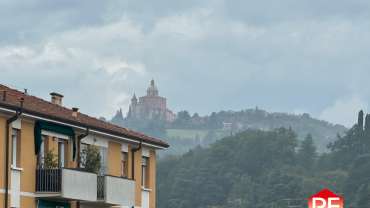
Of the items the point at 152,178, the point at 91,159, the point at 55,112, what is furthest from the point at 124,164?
the point at 55,112

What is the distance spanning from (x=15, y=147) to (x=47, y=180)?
6.95ft

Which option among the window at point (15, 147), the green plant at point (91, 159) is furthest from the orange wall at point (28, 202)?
the green plant at point (91, 159)

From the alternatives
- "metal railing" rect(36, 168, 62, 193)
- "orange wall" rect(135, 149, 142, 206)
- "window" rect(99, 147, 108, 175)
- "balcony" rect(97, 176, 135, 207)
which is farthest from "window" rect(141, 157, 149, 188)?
"metal railing" rect(36, 168, 62, 193)

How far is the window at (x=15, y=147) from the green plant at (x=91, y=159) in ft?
17.7

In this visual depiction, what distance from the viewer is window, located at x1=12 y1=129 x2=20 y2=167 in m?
48.6

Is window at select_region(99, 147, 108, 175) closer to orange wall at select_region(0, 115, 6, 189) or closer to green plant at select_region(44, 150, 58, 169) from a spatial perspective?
green plant at select_region(44, 150, 58, 169)

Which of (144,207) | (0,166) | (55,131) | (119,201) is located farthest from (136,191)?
(0,166)

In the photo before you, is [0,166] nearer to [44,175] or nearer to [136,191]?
[44,175]

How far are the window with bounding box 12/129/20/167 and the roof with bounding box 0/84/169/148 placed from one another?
956 millimetres

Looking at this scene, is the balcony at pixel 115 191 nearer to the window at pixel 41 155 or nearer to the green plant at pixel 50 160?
the green plant at pixel 50 160

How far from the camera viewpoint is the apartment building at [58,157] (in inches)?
1889

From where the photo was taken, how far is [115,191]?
5544cm

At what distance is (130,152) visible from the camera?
60.9 meters

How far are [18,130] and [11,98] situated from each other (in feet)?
4.58
